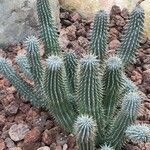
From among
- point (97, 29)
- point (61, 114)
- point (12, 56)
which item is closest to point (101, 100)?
point (61, 114)

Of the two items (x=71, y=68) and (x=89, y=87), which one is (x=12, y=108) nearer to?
(x=71, y=68)

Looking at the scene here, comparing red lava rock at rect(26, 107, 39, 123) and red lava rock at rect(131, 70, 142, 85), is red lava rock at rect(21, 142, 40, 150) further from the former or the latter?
red lava rock at rect(131, 70, 142, 85)

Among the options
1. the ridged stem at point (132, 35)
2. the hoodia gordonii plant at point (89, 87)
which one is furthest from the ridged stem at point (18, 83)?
the ridged stem at point (132, 35)

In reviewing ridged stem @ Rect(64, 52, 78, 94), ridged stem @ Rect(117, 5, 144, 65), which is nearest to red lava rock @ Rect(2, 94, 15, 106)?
ridged stem @ Rect(64, 52, 78, 94)

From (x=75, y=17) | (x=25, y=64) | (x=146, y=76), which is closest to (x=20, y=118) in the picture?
(x=25, y=64)

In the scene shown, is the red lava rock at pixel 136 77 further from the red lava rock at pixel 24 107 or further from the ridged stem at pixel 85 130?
the ridged stem at pixel 85 130

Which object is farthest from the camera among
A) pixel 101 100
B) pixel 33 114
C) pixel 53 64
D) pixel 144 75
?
pixel 144 75

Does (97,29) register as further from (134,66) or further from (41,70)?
(134,66)
